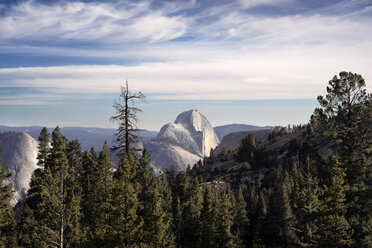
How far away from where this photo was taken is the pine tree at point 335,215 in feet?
79.0

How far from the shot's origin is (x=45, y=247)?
22.3 metres

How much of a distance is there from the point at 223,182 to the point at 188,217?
4289 inches

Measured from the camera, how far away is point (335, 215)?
80.6 feet

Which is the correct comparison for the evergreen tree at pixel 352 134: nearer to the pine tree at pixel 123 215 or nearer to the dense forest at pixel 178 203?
the dense forest at pixel 178 203

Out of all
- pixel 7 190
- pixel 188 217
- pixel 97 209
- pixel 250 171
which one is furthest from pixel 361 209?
pixel 250 171

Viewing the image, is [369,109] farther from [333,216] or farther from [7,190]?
[7,190]

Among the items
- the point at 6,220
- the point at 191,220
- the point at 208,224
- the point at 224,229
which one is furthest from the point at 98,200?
the point at 224,229

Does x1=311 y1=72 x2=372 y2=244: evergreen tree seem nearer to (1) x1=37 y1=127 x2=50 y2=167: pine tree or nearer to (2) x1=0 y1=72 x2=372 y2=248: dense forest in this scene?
(2) x1=0 y1=72 x2=372 y2=248: dense forest

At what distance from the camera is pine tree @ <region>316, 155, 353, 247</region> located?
24.1 meters

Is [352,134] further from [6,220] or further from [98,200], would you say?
[6,220]

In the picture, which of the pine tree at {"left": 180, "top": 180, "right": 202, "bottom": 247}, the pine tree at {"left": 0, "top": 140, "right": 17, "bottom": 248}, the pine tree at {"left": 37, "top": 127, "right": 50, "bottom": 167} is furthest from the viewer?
the pine tree at {"left": 180, "top": 180, "right": 202, "bottom": 247}

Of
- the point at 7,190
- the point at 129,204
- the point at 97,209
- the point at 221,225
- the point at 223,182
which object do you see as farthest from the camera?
the point at 223,182

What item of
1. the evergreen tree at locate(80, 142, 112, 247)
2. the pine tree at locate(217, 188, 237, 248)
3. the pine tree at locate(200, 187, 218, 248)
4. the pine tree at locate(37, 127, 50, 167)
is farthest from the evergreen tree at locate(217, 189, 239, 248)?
the pine tree at locate(37, 127, 50, 167)

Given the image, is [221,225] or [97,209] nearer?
[97,209]
